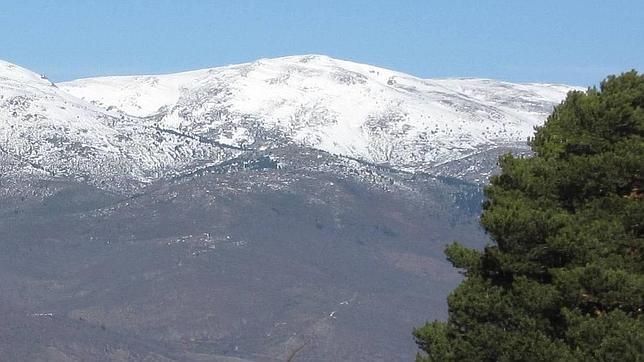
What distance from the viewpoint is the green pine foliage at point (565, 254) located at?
22547mm

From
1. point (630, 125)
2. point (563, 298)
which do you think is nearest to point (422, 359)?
point (563, 298)

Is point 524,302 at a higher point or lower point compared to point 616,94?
lower

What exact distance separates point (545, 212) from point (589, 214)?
3.37ft

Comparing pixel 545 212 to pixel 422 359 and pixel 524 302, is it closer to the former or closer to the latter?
pixel 524 302

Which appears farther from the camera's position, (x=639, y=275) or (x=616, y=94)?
(x=616, y=94)

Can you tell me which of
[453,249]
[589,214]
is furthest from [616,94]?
[453,249]

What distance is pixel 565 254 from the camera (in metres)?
23.4

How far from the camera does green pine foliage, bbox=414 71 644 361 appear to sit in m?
22.5

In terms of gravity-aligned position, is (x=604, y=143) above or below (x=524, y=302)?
above

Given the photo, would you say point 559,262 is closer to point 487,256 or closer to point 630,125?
point 487,256

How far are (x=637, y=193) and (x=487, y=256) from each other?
2732 mm

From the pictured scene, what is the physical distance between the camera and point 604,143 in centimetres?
2462

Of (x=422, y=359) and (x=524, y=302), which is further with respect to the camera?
(x=422, y=359)

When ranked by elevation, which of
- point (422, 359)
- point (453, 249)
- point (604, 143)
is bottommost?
point (422, 359)
